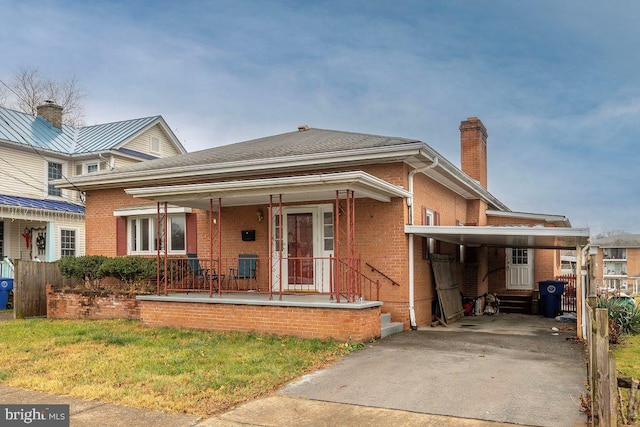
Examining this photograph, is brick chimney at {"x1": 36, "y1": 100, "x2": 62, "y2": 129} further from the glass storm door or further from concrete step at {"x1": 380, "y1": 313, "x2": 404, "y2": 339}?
concrete step at {"x1": 380, "y1": 313, "x2": 404, "y2": 339}

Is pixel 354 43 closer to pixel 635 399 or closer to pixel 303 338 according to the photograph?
pixel 303 338

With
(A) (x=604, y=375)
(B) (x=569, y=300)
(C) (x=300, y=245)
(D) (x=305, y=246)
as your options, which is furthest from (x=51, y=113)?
(A) (x=604, y=375)

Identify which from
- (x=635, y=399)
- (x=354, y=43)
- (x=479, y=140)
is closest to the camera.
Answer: (x=635, y=399)

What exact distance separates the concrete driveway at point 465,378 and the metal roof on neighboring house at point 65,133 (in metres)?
18.1

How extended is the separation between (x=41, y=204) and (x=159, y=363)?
15837 millimetres

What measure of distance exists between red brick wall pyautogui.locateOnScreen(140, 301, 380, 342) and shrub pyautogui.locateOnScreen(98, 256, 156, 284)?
152 cm

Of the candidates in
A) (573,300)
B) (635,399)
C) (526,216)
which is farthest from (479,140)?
(635,399)

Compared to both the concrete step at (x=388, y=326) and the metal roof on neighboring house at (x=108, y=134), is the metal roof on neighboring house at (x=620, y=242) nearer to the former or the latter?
the metal roof on neighboring house at (x=108, y=134)

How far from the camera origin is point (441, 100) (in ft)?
Answer: 67.9

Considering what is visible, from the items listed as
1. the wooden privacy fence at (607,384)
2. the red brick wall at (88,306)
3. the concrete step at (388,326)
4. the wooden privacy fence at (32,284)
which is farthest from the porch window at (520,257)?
the wooden privacy fence at (607,384)

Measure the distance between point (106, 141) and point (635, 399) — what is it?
2352 centimetres

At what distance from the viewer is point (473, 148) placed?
2066cm

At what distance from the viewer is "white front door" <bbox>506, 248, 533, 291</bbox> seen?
63.1 ft

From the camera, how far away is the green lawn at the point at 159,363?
662cm
